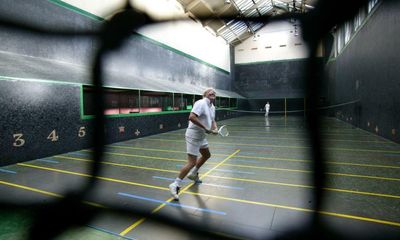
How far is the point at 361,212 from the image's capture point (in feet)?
9.61

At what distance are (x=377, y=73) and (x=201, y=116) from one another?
27.5ft

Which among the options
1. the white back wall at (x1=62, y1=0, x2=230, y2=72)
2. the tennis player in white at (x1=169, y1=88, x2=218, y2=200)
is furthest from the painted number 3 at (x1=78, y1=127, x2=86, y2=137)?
the tennis player in white at (x1=169, y1=88, x2=218, y2=200)

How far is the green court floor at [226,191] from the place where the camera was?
2.62 metres

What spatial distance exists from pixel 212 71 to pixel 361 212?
1729 cm

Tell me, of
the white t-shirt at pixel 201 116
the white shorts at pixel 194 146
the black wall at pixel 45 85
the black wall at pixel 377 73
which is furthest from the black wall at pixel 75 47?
the black wall at pixel 377 73

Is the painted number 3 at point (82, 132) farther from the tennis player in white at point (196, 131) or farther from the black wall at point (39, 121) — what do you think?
the tennis player in white at point (196, 131)

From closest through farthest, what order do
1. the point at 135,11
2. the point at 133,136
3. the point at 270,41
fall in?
1. the point at 135,11
2. the point at 133,136
3. the point at 270,41

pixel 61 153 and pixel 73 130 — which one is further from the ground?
pixel 73 130

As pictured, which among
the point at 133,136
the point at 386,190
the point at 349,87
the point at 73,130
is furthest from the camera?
the point at 349,87

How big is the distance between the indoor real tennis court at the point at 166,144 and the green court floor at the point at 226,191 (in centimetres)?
2

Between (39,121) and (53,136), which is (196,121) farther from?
(53,136)

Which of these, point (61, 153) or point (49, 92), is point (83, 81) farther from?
point (61, 153)

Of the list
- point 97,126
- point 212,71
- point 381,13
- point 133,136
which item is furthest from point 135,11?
point 212,71

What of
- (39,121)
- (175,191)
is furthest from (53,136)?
(175,191)
